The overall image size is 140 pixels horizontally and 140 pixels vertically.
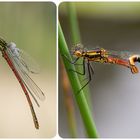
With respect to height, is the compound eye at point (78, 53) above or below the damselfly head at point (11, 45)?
below

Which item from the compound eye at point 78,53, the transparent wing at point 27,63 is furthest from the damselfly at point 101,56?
the transparent wing at point 27,63

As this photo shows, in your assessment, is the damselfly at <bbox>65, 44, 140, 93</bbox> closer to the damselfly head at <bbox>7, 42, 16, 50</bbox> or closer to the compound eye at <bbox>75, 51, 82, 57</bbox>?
the compound eye at <bbox>75, 51, 82, 57</bbox>

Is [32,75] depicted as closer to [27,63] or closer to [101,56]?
[27,63]

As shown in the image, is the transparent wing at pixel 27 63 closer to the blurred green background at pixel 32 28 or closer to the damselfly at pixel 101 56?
the blurred green background at pixel 32 28

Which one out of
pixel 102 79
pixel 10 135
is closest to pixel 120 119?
pixel 102 79

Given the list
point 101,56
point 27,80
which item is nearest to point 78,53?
point 101,56
